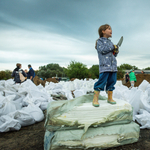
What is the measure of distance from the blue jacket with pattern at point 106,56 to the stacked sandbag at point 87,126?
0.52 m

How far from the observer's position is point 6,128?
2.27 meters

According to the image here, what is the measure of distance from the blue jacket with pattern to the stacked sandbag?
1.69 feet

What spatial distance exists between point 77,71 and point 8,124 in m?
13.7

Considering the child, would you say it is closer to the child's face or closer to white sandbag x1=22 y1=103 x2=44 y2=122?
the child's face

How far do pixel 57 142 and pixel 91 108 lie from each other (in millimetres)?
585

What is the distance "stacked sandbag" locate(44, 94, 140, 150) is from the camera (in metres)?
1.68

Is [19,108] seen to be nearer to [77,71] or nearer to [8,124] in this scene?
[8,124]

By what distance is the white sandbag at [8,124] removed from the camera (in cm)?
226

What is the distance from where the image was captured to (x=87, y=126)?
171 cm

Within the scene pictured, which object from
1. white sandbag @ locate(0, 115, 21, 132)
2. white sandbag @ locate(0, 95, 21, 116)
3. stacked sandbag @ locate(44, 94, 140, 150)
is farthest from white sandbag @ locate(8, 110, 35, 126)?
stacked sandbag @ locate(44, 94, 140, 150)

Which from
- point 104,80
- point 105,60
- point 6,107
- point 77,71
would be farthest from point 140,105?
point 77,71

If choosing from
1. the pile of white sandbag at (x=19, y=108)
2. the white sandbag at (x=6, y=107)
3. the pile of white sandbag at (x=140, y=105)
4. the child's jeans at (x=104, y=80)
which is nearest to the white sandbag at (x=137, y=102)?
the pile of white sandbag at (x=140, y=105)

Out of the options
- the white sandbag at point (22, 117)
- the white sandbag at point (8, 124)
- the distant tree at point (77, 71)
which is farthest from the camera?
the distant tree at point (77, 71)

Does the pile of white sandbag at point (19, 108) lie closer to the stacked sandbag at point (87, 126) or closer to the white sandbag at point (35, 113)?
the white sandbag at point (35, 113)
